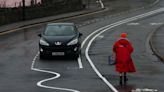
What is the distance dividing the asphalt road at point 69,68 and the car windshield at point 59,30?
133 cm

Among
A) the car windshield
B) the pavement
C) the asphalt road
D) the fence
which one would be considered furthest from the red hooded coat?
the fence

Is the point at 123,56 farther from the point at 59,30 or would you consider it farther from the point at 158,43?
the point at 158,43

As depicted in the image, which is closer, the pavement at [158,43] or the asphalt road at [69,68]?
the asphalt road at [69,68]

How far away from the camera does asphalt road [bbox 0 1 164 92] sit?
18.6m

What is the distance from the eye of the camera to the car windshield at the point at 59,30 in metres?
28.0

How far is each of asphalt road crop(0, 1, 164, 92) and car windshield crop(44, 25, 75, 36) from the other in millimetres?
1330

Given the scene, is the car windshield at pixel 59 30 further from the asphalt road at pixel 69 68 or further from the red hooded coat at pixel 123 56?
the red hooded coat at pixel 123 56

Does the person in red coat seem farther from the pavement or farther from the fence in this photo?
the fence

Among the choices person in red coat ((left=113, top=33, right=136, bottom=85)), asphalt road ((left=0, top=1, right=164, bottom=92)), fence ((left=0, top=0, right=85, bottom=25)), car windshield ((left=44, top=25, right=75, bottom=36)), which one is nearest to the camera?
asphalt road ((left=0, top=1, right=164, bottom=92))

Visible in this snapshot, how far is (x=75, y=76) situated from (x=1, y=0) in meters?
41.1

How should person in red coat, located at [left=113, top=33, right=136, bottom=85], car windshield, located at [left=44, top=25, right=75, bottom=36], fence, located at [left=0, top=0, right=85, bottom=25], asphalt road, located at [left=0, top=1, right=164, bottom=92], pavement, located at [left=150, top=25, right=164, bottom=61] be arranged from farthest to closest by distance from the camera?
fence, located at [left=0, top=0, right=85, bottom=25]
car windshield, located at [left=44, top=25, right=75, bottom=36]
pavement, located at [left=150, top=25, right=164, bottom=61]
person in red coat, located at [left=113, top=33, right=136, bottom=85]
asphalt road, located at [left=0, top=1, right=164, bottom=92]

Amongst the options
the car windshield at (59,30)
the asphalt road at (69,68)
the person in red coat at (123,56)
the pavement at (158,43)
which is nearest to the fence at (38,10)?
the asphalt road at (69,68)

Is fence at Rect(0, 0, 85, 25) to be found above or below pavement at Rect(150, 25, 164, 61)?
below

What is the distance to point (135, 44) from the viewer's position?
1341 inches
